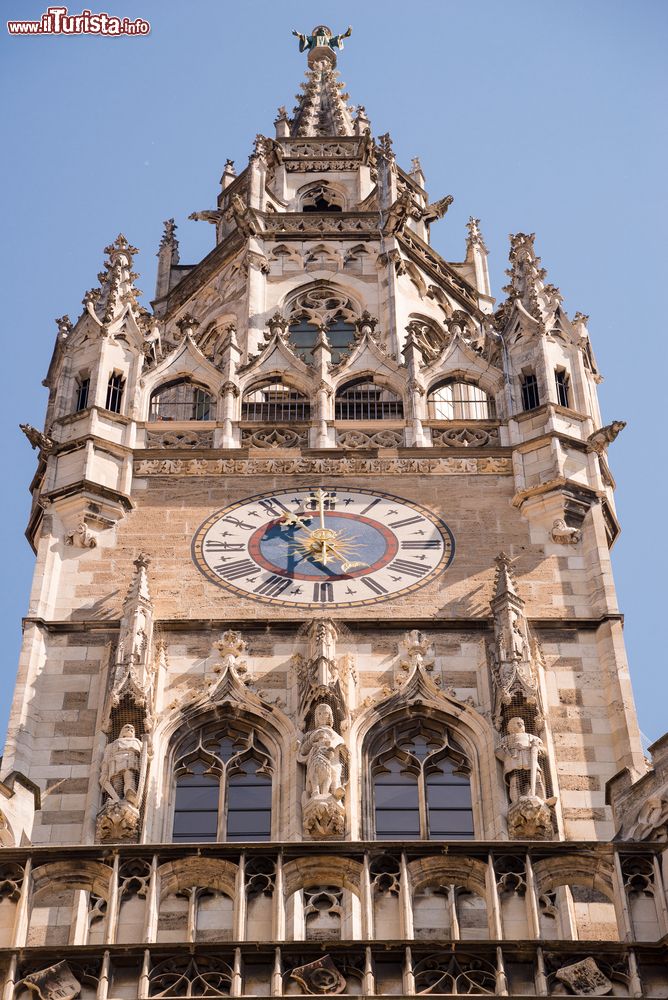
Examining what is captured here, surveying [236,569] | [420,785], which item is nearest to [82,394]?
[236,569]

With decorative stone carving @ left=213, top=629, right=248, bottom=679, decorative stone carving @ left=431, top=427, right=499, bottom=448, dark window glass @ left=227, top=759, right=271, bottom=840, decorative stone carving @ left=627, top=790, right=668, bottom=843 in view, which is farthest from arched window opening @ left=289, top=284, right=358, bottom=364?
decorative stone carving @ left=627, top=790, right=668, bottom=843

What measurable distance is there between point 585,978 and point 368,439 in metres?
12.4

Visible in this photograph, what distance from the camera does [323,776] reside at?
25641mm

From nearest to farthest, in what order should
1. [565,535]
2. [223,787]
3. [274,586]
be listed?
[223,787], [274,586], [565,535]

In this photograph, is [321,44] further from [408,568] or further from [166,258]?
[408,568]

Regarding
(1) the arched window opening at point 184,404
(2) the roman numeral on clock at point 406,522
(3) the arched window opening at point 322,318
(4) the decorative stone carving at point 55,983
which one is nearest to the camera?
(4) the decorative stone carving at point 55,983

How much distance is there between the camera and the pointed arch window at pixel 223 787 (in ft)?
85.5

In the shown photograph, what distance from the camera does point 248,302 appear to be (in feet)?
127

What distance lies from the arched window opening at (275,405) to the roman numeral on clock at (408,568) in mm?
4598

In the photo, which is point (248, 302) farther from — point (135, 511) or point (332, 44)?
point (332, 44)

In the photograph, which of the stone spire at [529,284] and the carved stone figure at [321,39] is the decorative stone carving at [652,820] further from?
the carved stone figure at [321,39]

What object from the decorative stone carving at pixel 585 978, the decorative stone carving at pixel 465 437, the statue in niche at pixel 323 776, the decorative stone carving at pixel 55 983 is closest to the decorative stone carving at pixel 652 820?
the decorative stone carving at pixel 585 978

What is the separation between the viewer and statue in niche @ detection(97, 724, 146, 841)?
25.1 m

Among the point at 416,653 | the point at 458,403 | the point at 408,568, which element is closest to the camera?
the point at 416,653
